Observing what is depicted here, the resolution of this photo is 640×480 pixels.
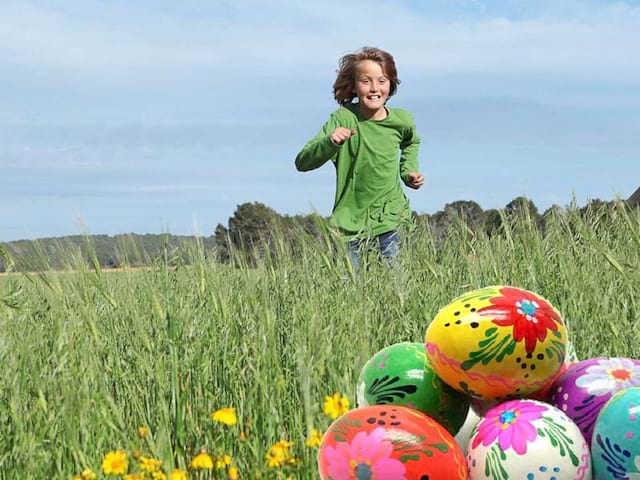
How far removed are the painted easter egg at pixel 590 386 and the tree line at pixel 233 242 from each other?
54.5 inches

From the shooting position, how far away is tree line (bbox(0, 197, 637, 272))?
9.99 ft

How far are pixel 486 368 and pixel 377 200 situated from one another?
279cm

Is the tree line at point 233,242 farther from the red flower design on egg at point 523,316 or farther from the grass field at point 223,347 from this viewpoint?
the red flower design on egg at point 523,316

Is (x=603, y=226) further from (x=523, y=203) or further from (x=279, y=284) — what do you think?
(x=279, y=284)

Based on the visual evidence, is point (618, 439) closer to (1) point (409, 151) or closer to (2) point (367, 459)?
(2) point (367, 459)

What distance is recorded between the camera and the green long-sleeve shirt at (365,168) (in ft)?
16.0

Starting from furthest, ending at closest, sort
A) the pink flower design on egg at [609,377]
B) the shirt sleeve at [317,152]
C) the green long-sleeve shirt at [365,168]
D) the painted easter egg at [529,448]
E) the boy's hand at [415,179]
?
the boy's hand at [415,179]
the green long-sleeve shirt at [365,168]
the shirt sleeve at [317,152]
the pink flower design on egg at [609,377]
the painted easter egg at [529,448]

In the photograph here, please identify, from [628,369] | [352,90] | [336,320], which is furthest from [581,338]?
[352,90]

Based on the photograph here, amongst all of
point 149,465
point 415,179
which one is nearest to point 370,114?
point 415,179

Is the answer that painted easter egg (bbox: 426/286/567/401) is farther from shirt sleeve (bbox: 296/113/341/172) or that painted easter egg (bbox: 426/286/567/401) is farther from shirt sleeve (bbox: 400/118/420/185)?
shirt sleeve (bbox: 400/118/420/185)

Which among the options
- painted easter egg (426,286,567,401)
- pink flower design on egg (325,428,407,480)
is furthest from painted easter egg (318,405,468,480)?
painted easter egg (426,286,567,401)

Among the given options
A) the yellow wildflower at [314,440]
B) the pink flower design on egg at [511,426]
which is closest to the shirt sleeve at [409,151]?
the pink flower design on egg at [511,426]

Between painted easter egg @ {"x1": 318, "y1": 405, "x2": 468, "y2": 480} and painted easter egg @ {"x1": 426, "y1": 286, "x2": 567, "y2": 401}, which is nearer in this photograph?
painted easter egg @ {"x1": 318, "y1": 405, "x2": 468, "y2": 480}

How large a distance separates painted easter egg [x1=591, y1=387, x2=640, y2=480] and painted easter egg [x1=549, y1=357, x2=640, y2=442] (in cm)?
10
